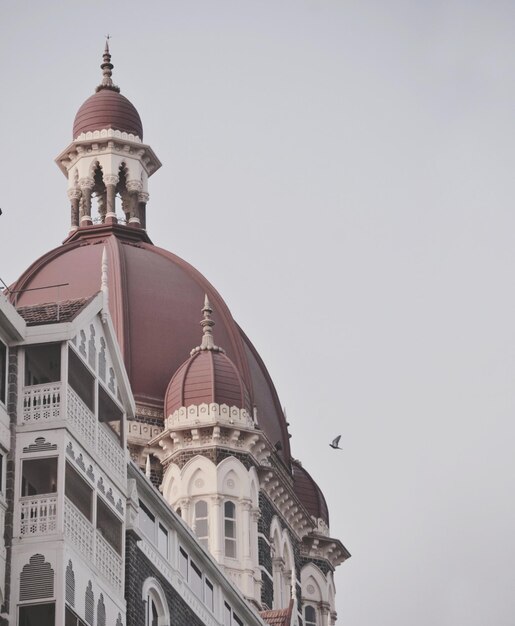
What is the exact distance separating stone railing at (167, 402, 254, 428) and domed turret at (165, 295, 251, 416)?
0.19 m

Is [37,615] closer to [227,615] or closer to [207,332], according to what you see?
[227,615]

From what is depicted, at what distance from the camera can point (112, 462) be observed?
45094 millimetres

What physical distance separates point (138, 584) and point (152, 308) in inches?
1149

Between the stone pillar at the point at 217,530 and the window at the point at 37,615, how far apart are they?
2724 cm

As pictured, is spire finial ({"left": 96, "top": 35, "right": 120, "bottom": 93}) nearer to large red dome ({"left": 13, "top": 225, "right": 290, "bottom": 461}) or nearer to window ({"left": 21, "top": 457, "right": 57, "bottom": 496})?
large red dome ({"left": 13, "top": 225, "right": 290, "bottom": 461})

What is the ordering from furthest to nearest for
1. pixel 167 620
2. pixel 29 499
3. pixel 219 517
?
pixel 219 517 < pixel 167 620 < pixel 29 499

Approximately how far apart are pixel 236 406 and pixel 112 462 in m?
26.3

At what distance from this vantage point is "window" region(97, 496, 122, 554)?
44.2 meters

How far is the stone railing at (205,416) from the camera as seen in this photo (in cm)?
7056

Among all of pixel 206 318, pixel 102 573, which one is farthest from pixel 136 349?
pixel 102 573

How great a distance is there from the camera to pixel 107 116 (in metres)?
84.6

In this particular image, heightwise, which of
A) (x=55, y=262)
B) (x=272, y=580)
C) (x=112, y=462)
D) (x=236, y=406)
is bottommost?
(x=112, y=462)

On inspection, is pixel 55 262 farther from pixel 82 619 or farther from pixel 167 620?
pixel 82 619

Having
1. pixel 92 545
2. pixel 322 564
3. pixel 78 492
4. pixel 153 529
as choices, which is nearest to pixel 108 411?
pixel 78 492
